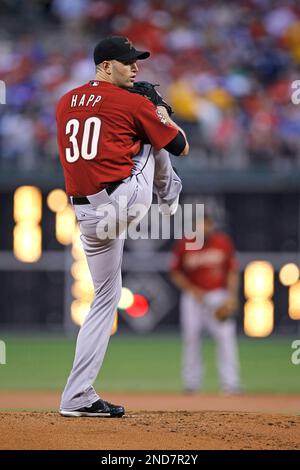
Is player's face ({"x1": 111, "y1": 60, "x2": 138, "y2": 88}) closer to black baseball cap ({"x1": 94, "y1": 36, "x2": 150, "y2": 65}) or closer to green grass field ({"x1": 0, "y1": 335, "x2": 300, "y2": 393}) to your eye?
black baseball cap ({"x1": 94, "y1": 36, "x2": 150, "y2": 65})

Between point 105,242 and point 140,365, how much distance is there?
7678mm

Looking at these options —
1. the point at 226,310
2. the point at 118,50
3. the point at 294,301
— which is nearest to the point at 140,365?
the point at 294,301

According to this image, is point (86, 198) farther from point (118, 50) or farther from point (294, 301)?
point (294, 301)

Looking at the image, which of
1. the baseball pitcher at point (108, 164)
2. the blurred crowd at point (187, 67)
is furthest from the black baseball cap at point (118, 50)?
the blurred crowd at point (187, 67)

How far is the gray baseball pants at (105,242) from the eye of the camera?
498cm

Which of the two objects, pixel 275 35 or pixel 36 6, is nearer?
pixel 275 35

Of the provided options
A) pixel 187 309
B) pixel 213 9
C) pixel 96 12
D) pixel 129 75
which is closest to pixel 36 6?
pixel 96 12

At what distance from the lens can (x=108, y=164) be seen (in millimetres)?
4930

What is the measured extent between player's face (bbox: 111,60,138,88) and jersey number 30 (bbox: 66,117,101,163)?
28cm

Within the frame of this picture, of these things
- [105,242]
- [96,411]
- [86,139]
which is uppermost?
[86,139]

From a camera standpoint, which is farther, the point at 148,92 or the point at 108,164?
the point at 148,92

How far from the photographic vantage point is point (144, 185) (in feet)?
16.4

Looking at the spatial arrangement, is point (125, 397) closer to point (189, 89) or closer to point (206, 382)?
point (206, 382)

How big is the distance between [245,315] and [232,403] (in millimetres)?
4241
